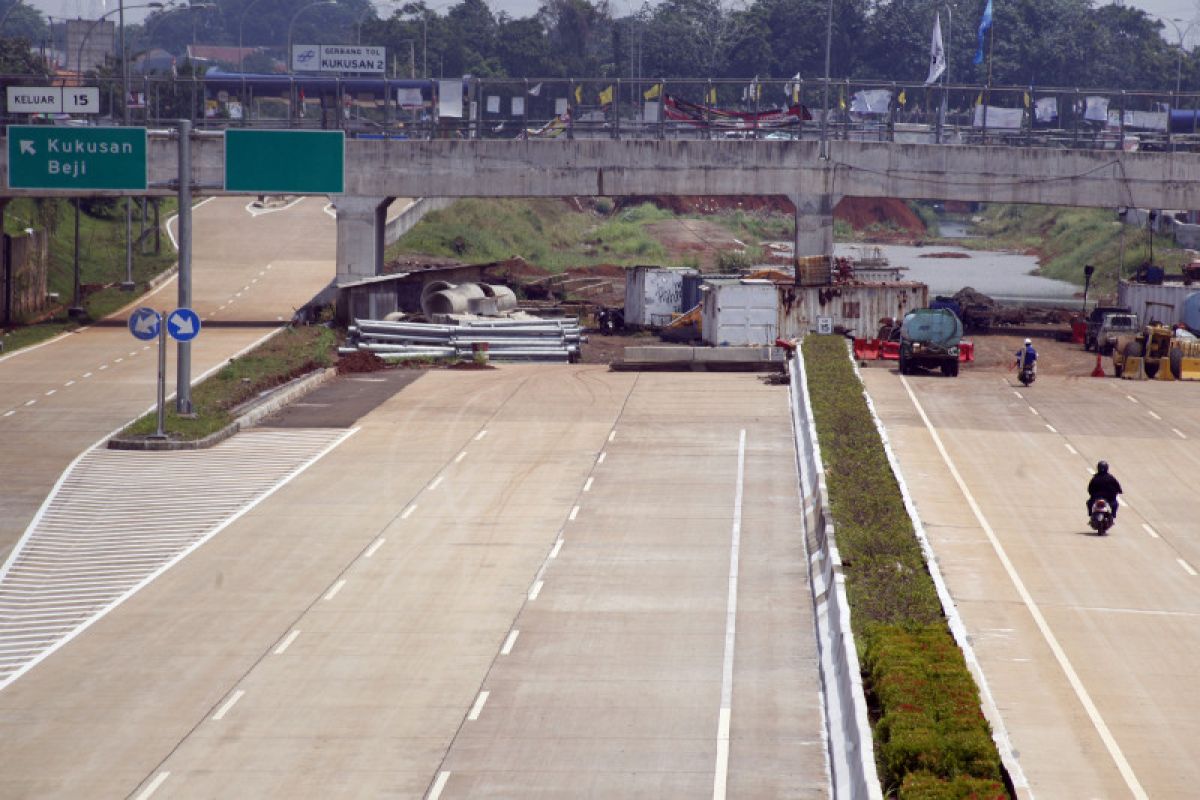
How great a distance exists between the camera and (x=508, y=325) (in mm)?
57625

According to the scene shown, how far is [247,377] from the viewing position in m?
49.2

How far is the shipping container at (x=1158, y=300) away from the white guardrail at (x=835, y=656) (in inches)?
1342

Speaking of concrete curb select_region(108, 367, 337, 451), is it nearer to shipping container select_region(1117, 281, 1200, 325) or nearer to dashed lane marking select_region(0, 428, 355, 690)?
dashed lane marking select_region(0, 428, 355, 690)

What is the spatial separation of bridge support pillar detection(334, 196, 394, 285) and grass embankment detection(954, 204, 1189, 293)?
1525 inches

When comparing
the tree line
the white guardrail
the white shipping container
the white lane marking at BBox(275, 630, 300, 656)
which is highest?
the tree line

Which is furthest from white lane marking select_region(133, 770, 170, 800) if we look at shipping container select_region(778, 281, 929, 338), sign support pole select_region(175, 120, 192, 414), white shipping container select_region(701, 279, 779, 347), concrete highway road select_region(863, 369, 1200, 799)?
shipping container select_region(778, 281, 929, 338)

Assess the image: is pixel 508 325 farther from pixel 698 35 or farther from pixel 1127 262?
pixel 698 35

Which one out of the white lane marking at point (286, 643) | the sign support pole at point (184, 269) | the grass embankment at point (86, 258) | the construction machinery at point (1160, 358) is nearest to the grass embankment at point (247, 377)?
the sign support pole at point (184, 269)

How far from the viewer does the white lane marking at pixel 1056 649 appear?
1906 cm

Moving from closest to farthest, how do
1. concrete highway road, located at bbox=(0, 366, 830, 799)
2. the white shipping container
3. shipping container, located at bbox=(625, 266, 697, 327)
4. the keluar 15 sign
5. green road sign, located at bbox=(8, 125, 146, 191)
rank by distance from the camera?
1. concrete highway road, located at bbox=(0, 366, 830, 799)
2. green road sign, located at bbox=(8, 125, 146, 191)
3. the white shipping container
4. shipping container, located at bbox=(625, 266, 697, 327)
5. the keluar 15 sign

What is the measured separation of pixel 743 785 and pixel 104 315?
53368 mm

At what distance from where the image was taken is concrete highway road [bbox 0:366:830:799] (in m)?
18.7

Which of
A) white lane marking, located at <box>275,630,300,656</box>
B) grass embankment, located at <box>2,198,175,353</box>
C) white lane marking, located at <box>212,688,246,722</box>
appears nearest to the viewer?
white lane marking, located at <box>212,688,246,722</box>

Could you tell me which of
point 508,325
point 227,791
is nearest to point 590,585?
point 227,791
